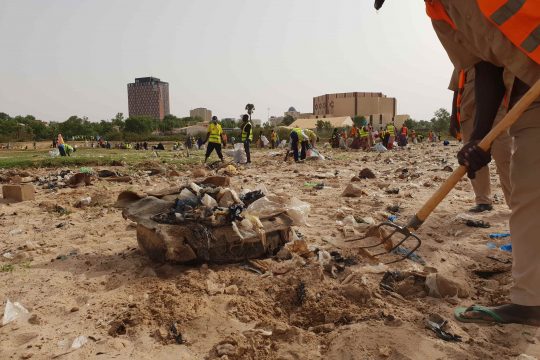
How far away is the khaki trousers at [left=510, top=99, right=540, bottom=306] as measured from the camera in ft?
4.74

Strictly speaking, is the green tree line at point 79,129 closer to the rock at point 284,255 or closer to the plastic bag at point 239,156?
the plastic bag at point 239,156

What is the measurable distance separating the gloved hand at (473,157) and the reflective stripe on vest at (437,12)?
1.70 ft

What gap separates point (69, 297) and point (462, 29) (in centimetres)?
231

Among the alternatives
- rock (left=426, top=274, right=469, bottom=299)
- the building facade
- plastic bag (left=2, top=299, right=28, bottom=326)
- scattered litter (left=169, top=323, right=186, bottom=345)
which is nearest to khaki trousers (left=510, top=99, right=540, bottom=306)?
rock (left=426, top=274, right=469, bottom=299)

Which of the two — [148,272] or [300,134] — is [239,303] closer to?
[148,272]

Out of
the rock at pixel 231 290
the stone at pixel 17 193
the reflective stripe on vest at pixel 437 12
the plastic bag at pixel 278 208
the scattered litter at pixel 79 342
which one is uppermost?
the reflective stripe on vest at pixel 437 12

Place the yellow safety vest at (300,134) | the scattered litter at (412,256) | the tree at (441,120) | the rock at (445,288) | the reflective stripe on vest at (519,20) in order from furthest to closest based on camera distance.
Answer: the tree at (441,120)
the yellow safety vest at (300,134)
the scattered litter at (412,256)
the rock at (445,288)
the reflective stripe on vest at (519,20)

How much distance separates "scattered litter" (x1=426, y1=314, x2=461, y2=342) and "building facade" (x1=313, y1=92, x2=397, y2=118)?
73.2 metres

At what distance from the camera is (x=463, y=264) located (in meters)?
2.45

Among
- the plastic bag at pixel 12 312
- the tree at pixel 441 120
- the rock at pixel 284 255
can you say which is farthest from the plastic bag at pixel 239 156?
the tree at pixel 441 120

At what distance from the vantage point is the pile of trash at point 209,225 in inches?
92.7

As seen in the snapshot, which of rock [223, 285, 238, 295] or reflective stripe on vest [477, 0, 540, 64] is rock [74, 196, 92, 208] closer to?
rock [223, 285, 238, 295]

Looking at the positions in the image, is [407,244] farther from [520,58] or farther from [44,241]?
[44,241]

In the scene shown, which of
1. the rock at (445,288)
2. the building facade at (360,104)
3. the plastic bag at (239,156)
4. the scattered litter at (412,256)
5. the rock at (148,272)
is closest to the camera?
Result: the rock at (445,288)
